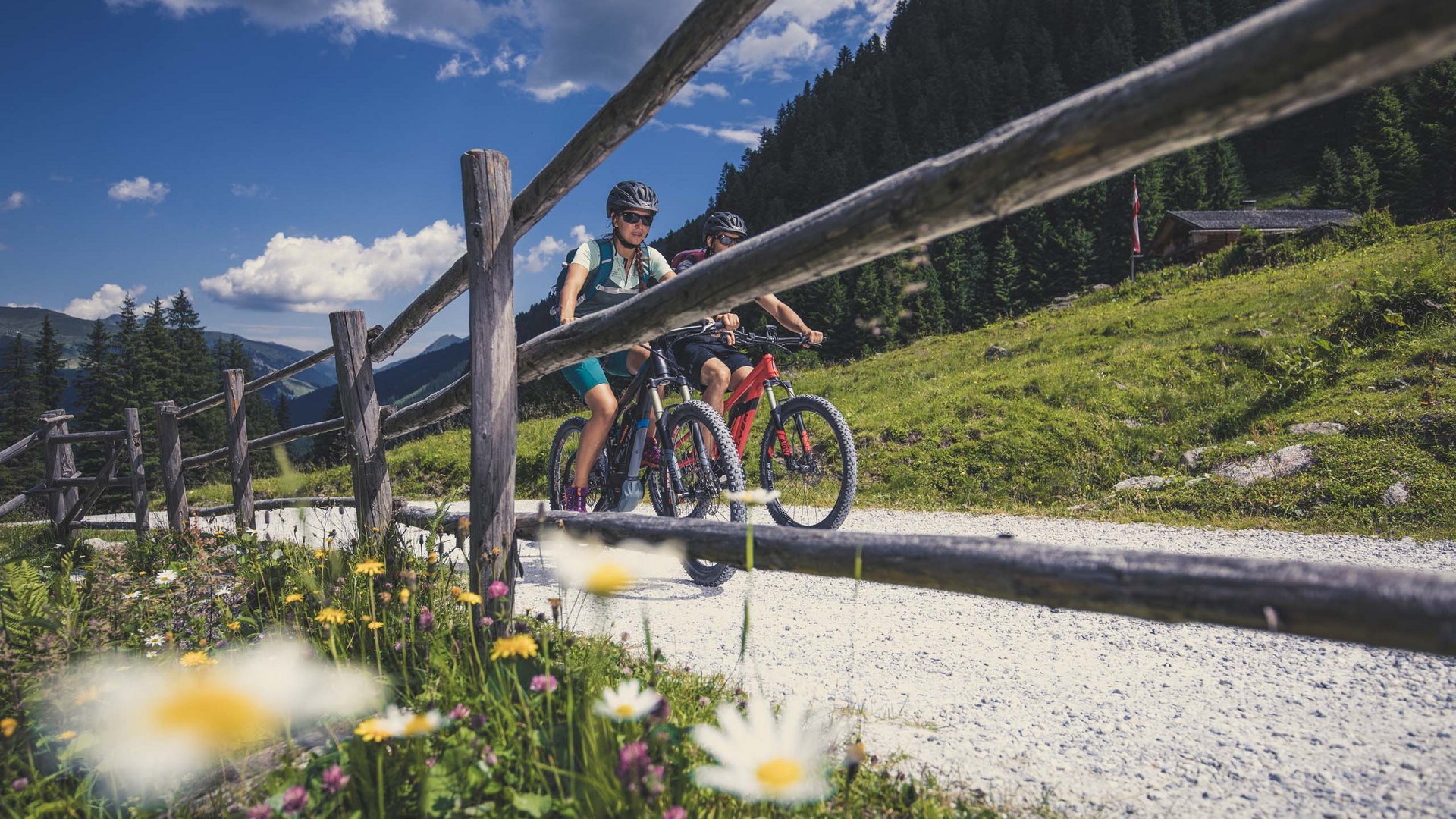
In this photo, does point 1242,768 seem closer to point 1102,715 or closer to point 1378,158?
point 1102,715

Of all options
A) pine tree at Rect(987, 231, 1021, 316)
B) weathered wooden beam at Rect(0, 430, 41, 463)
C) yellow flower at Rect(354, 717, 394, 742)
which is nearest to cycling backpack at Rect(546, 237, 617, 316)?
yellow flower at Rect(354, 717, 394, 742)

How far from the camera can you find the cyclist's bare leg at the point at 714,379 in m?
5.22

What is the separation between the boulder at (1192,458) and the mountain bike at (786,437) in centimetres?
363

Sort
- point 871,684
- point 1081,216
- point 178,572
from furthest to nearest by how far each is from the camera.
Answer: point 1081,216 → point 178,572 → point 871,684

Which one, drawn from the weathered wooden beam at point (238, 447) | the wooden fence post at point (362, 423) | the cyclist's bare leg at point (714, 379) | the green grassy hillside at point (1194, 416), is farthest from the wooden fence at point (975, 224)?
the weathered wooden beam at point (238, 447)

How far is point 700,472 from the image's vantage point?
14.6 ft

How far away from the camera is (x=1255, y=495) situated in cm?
554

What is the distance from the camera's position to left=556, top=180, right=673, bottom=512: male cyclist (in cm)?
477

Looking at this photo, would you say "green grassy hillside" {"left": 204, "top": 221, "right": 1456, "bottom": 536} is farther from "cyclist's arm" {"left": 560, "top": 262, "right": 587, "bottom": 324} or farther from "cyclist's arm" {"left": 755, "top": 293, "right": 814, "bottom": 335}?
"cyclist's arm" {"left": 755, "top": 293, "right": 814, "bottom": 335}

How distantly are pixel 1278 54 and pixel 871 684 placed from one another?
2564mm

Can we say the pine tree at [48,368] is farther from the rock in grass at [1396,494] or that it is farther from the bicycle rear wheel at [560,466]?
the rock in grass at [1396,494]

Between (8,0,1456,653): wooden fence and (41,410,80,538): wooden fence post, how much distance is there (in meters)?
8.96

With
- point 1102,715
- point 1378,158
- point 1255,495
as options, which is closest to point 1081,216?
point 1378,158

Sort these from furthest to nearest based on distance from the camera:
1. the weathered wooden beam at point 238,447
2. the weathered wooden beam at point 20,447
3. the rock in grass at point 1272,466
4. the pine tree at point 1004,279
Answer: the pine tree at point 1004,279 → the weathered wooden beam at point 20,447 → the weathered wooden beam at point 238,447 → the rock in grass at point 1272,466
